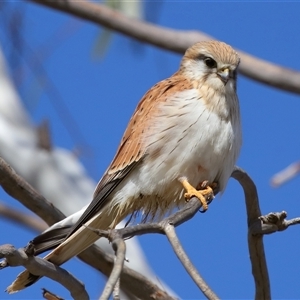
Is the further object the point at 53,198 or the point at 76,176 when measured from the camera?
the point at 76,176

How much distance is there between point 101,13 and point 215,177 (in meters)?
1.88

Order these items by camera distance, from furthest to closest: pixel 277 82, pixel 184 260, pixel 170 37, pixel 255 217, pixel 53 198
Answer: pixel 53 198 → pixel 170 37 → pixel 277 82 → pixel 255 217 → pixel 184 260

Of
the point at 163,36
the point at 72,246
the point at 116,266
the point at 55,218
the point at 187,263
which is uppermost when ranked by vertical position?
the point at 163,36

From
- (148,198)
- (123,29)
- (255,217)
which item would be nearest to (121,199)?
(148,198)

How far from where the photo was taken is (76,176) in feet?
16.3

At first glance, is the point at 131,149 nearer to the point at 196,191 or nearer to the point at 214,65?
the point at 196,191

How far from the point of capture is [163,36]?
4273 mm

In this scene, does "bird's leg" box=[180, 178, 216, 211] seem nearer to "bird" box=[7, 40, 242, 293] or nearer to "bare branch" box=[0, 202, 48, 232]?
"bird" box=[7, 40, 242, 293]

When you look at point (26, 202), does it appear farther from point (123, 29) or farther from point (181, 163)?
point (123, 29)

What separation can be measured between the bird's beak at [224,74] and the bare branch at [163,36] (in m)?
1.06

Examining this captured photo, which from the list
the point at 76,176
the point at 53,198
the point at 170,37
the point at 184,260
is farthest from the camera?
the point at 76,176

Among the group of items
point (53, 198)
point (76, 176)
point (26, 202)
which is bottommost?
point (26, 202)

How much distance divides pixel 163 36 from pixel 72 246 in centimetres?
187

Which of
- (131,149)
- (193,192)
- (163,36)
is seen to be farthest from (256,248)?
(163,36)
